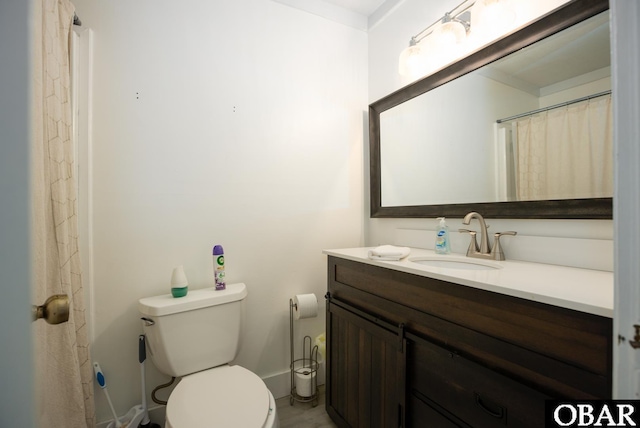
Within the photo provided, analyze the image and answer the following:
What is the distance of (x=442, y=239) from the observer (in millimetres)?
1415

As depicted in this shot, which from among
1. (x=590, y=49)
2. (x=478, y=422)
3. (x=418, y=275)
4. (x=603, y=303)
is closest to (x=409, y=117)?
(x=590, y=49)

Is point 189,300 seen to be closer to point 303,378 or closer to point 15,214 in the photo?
point 303,378

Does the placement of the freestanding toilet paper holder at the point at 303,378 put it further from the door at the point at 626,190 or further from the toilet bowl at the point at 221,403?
the door at the point at 626,190

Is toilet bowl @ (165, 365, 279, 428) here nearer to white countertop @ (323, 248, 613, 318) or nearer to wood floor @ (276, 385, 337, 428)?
wood floor @ (276, 385, 337, 428)

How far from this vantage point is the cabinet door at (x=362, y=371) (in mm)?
1102

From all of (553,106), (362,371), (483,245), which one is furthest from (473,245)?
(362,371)

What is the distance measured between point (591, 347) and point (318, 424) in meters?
1.38

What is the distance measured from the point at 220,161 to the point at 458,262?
4.33 ft

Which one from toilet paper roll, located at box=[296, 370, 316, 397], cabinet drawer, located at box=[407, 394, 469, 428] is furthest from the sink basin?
toilet paper roll, located at box=[296, 370, 316, 397]

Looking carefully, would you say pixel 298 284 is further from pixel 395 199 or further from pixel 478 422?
pixel 478 422

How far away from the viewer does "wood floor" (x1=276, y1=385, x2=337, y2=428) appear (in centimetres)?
154

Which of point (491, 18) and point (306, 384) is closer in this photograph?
point (491, 18)

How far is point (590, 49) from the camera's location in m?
1.01

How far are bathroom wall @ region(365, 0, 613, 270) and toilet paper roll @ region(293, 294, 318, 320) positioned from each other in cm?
60
